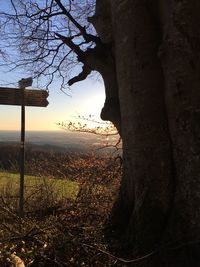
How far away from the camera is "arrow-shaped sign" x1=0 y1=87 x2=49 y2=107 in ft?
28.0

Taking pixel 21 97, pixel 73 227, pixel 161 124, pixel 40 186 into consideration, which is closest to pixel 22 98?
pixel 21 97

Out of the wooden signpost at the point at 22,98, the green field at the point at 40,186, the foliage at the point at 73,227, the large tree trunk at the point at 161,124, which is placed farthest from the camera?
the green field at the point at 40,186

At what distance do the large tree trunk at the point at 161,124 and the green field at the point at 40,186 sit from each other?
3.64 metres

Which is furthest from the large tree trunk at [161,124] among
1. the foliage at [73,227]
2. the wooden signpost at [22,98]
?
the wooden signpost at [22,98]

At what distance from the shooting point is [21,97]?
8.61 meters

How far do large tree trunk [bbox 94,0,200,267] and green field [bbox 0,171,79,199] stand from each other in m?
3.64

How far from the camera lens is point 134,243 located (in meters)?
6.25

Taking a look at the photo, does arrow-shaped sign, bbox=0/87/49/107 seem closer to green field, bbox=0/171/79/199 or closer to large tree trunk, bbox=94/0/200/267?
green field, bbox=0/171/79/199

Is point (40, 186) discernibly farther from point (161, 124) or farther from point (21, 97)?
point (161, 124)

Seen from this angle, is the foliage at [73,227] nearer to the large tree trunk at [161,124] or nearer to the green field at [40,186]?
the green field at [40,186]

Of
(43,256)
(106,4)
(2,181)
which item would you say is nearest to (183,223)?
(43,256)

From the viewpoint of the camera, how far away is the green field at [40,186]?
412 inches

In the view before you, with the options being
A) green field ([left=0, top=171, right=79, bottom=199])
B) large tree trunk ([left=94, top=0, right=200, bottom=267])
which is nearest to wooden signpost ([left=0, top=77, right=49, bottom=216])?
green field ([left=0, top=171, right=79, bottom=199])

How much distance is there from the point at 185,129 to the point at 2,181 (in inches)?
268
